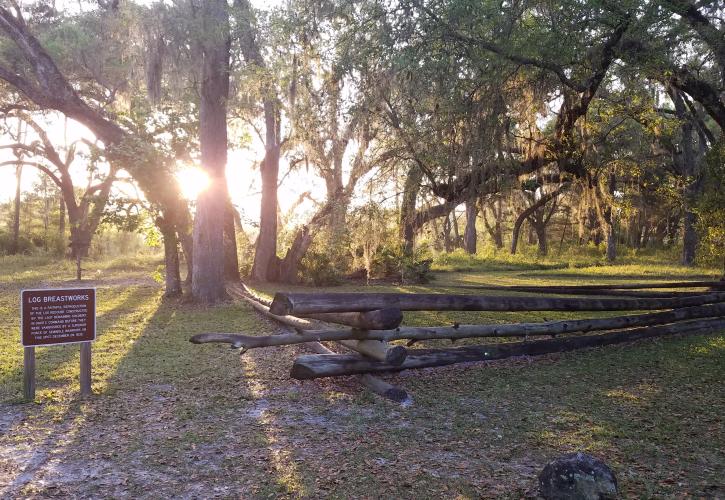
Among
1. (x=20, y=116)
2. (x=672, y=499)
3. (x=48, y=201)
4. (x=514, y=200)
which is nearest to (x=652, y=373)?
(x=672, y=499)

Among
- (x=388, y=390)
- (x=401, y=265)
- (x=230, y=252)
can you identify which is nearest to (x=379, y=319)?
(x=388, y=390)

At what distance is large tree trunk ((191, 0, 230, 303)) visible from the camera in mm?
11953

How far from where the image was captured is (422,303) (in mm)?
5801

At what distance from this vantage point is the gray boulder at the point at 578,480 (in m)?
2.99

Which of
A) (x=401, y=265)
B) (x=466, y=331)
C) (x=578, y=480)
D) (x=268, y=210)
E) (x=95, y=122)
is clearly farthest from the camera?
(x=401, y=265)

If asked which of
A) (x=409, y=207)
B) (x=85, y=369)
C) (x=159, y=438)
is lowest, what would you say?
(x=159, y=438)

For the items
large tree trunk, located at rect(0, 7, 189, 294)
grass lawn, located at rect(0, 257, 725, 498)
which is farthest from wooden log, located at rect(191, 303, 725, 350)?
large tree trunk, located at rect(0, 7, 189, 294)

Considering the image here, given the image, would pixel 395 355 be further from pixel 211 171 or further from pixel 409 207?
pixel 409 207

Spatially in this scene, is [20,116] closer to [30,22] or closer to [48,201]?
[30,22]

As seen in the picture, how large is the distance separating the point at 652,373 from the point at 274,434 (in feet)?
14.4

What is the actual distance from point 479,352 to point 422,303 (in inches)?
42.3

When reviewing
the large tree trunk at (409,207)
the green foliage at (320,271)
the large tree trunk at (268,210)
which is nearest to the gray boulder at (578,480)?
the large tree trunk at (409,207)

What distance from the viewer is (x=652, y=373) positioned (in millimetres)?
6184

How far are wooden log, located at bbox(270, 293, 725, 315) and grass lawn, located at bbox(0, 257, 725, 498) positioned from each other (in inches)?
27.2
